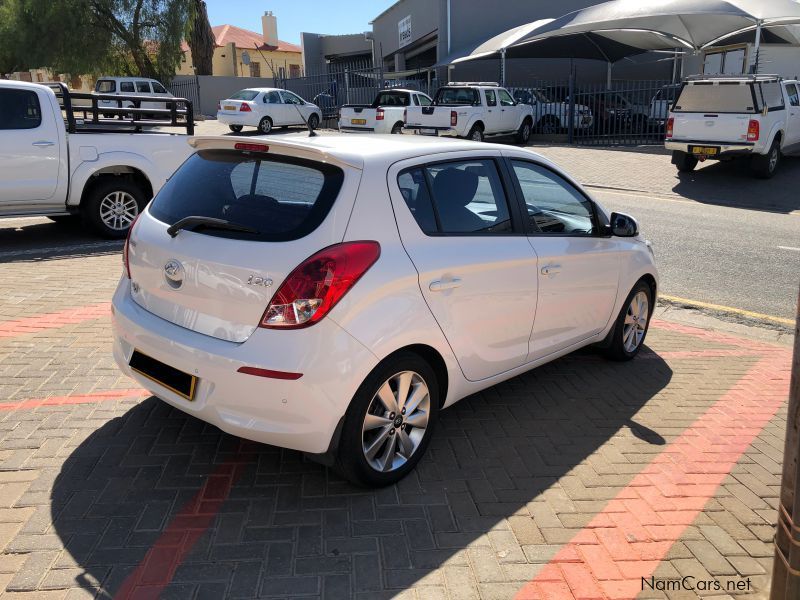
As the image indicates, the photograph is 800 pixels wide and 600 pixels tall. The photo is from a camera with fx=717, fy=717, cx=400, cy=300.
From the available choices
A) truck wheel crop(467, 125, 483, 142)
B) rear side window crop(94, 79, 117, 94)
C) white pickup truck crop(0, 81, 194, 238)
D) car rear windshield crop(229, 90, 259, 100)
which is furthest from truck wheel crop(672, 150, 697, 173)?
rear side window crop(94, 79, 117, 94)

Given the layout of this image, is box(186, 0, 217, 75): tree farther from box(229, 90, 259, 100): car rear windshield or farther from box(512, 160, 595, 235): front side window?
box(512, 160, 595, 235): front side window

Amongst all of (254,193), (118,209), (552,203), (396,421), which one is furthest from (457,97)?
(396,421)

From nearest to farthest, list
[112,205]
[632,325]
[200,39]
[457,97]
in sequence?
A: [632,325], [112,205], [457,97], [200,39]

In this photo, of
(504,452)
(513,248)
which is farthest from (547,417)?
(513,248)

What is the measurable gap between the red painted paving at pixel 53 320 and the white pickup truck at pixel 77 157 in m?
2.78

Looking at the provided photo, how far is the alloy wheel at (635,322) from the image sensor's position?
5.29m

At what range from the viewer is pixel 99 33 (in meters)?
35.5

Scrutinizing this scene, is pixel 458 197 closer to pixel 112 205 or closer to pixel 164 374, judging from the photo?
pixel 164 374

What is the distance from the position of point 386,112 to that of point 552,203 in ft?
57.5

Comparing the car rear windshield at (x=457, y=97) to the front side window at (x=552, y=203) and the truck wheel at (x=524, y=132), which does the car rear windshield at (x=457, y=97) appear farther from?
the front side window at (x=552, y=203)

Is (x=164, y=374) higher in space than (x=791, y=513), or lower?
higher

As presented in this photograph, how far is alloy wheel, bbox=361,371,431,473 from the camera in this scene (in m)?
3.44

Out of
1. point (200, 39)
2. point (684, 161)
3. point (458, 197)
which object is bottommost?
point (684, 161)

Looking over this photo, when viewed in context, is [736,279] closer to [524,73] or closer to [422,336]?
[422,336]
